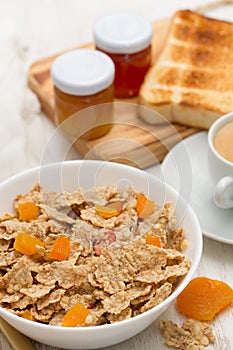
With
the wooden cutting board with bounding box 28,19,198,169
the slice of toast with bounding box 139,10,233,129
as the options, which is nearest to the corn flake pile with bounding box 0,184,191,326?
the wooden cutting board with bounding box 28,19,198,169

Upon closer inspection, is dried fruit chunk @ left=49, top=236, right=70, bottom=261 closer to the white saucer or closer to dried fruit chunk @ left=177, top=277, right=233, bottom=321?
dried fruit chunk @ left=177, top=277, right=233, bottom=321

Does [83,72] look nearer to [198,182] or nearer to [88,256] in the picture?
[198,182]

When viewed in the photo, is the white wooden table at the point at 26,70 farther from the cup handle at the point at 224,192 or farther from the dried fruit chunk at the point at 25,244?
the dried fruit chunk at the point at 25,244

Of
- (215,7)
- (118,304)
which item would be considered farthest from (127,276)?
(215,7)

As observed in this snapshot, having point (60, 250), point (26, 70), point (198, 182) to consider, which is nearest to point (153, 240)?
point (60, 250)

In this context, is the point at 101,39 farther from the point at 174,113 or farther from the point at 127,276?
the point at 127,276

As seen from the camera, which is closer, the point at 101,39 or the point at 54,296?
the point at 54,296
